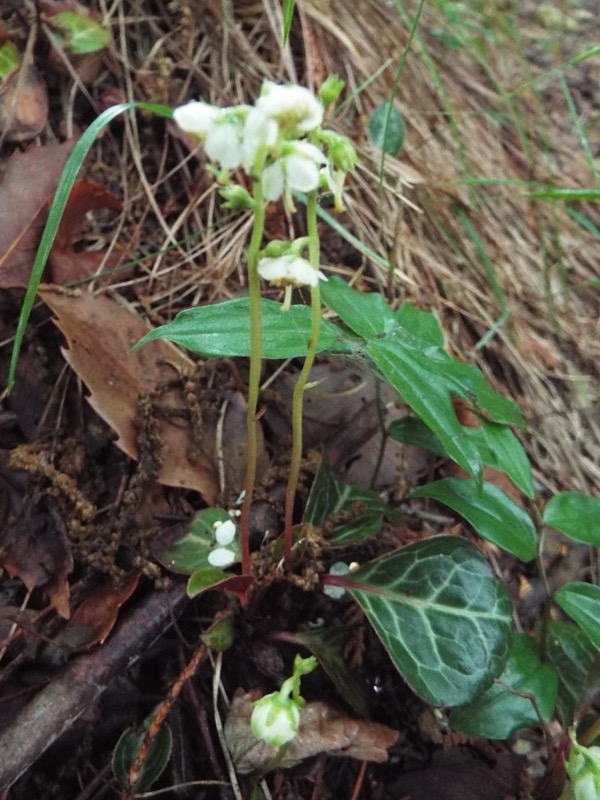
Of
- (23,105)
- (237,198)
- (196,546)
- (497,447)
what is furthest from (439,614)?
(23,105)

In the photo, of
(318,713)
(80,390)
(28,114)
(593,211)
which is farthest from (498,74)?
(318,713)

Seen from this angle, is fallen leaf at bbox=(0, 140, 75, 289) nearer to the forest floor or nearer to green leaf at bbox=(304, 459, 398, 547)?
the forest floor

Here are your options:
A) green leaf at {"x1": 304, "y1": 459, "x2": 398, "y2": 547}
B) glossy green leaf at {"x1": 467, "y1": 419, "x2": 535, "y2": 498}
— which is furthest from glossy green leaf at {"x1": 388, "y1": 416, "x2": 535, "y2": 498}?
green leaf at {"x1": 304, "y1": 459, "x2": 398, "y2": 547}

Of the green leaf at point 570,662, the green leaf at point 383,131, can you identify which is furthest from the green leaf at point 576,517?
the green leaf at point 383,131

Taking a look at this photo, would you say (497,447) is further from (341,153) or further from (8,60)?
(8,60)

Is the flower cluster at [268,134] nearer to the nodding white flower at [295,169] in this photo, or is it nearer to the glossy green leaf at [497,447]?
the nodding white flower at [295,169]

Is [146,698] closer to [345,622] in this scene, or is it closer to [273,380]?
[345,622]
